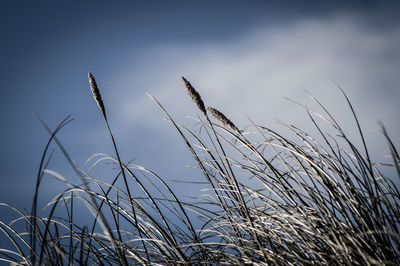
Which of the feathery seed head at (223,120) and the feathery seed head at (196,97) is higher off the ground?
the feathery seed head at (196,97)

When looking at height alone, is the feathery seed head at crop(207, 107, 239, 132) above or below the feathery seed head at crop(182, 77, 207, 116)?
below

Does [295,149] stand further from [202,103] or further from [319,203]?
[202,103]

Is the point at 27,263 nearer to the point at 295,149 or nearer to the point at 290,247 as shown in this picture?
the point at 290,247

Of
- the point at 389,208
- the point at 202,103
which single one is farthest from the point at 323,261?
the point at 202,103

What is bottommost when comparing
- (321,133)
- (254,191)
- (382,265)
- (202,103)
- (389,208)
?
(382,265)

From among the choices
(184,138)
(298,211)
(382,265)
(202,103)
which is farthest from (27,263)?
(382,265)

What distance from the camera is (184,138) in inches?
41.4

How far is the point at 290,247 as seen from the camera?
0.86 m

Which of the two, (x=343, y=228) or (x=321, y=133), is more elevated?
(x=321, y=133)

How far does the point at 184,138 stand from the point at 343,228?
549 mm

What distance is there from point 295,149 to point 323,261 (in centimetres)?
32

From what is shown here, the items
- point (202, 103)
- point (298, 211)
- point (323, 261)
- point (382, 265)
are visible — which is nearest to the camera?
point (382, 265)

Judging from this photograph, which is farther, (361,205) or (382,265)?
(361,205)

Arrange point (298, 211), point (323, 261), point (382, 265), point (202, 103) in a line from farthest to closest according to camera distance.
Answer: point (202, 103)
point (298, 211)
point (323, 261)
point (382, 265)
